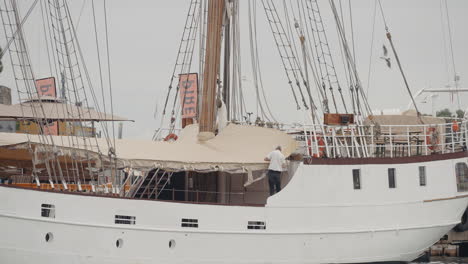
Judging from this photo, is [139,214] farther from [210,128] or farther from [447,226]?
[447,226]

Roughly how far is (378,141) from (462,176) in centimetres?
259

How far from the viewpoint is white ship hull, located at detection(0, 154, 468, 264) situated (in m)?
16.5

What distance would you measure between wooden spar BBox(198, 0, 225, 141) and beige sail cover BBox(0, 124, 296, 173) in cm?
54

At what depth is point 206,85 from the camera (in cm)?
2059

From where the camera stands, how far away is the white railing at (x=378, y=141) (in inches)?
783

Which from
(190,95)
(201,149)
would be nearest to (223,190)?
(201,149)

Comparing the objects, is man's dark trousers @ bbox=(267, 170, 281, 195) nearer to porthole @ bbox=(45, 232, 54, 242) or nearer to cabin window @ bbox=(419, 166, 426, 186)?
cabin window @ bbox=(419, 166, 426, 186)

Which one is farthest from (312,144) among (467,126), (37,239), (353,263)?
(37,239)

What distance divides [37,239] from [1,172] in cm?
515

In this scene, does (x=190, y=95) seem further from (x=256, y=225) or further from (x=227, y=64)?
(x=256, y=225)

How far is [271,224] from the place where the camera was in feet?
60.5

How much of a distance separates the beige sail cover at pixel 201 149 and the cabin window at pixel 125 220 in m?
1.29

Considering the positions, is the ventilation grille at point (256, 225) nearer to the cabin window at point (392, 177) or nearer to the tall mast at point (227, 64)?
the cabin window at point (392, 177)

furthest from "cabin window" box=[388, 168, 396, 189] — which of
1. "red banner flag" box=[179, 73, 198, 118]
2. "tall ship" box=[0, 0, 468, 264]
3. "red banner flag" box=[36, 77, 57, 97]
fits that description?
"red banner flag" box=[36, 77, 57, 97]
